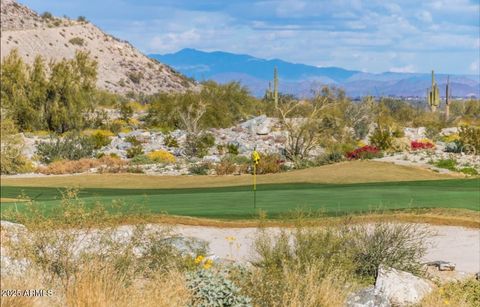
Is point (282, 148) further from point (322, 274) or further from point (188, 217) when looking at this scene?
point (322, 274)

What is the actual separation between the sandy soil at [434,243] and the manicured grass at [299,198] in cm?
158

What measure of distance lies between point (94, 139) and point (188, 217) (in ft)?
82.4

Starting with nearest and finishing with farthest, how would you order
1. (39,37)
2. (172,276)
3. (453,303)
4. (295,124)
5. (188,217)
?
(172,276) < (453,303) < (188,217) < (295,124) < (39,37)

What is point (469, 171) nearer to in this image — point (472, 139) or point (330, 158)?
point (472, 139)

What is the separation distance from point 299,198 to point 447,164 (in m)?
11.8

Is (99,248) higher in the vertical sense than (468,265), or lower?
higher

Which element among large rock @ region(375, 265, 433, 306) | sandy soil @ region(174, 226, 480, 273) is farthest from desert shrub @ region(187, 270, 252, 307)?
sandy soil @ region(174, 226, 480, 273)

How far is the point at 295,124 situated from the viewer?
39.5m

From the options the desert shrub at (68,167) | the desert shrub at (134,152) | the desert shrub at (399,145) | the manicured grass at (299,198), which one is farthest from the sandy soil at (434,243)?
the desert shrub at (134,152)

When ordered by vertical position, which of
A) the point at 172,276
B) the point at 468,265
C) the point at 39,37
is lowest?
the point at 468,265

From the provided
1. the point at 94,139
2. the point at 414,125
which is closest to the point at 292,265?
the point at 94,139

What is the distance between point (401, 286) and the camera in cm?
1068

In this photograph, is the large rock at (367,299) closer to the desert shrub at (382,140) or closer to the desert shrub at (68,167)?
the desert shrub at (68,167)

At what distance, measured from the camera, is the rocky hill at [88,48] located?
10425 cm
